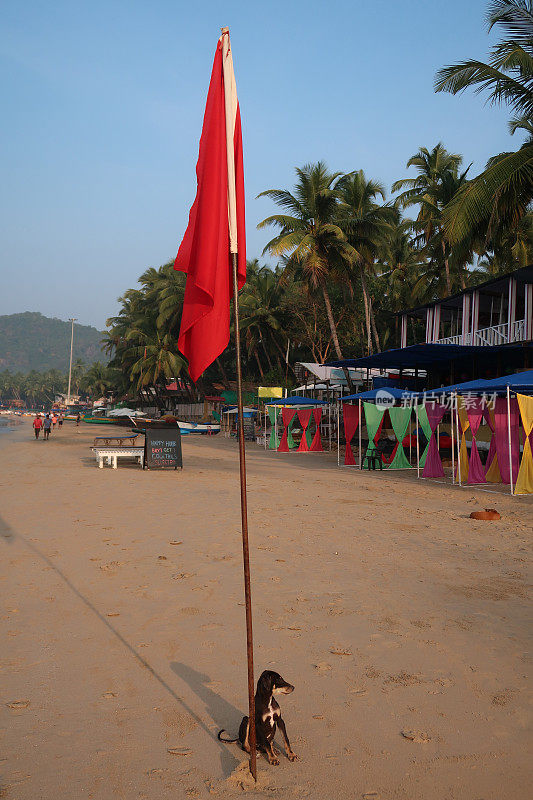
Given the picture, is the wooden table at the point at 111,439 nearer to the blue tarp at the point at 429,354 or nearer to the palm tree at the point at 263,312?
the blue tarp at the point at 429,354

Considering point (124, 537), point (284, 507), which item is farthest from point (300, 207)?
point (124, 537)

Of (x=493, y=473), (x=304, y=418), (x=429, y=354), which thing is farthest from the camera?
(x=304, y=418)

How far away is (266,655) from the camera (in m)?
4.00

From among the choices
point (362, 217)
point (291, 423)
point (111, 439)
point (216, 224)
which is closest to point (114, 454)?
point (111, 439)

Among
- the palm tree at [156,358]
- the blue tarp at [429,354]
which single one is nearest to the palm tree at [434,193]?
the blue tarp at [429,354]

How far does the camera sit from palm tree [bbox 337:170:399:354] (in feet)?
97.2

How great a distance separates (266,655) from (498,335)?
825 inches

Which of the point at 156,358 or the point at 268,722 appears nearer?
the point at 268,722

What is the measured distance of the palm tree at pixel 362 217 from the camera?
97.2 feet

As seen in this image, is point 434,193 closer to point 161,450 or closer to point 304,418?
point 304,418

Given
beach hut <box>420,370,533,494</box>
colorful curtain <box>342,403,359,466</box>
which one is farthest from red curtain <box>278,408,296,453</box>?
beach hut <box>420,370,533,494</box>

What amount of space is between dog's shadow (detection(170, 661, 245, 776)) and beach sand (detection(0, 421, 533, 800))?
0.01m

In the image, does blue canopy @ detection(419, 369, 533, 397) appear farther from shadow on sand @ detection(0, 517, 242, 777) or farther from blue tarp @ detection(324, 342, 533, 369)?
shadow on sand @ detection(0, 517, 242, 777)

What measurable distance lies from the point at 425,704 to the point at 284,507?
22.8 feet
